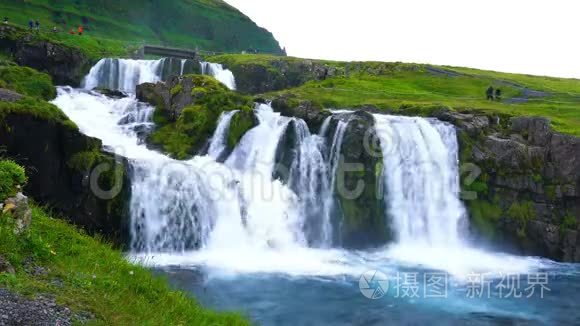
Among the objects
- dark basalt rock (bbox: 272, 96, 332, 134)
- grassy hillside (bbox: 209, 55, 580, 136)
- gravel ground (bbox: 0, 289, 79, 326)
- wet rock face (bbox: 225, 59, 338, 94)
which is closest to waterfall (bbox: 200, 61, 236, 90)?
wet rock face (bbox: 225, 59, 338, 94)

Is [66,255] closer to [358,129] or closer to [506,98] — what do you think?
[358,129]

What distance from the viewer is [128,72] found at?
178 ft

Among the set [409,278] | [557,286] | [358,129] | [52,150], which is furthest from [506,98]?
[52,150]

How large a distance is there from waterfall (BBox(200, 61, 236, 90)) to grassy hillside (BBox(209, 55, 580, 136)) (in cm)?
298

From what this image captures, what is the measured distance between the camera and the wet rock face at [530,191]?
31172 mm

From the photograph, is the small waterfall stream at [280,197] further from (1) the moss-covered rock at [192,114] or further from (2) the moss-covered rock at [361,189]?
(1) the moss-covered rock at [192,114]

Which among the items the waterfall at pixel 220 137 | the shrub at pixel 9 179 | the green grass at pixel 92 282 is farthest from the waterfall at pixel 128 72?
the green grass at pixel 92 282

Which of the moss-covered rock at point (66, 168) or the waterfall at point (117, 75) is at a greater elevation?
the waterfall at point (117, 75)

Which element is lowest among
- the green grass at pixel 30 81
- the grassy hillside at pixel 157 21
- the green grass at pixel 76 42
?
the green grass at pixel 30 81

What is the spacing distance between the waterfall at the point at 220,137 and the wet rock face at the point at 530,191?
15.2 metres

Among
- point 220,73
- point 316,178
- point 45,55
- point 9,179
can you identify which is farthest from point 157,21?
point 9,179

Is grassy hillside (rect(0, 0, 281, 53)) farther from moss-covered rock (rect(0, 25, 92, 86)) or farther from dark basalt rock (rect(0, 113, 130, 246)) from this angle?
dark basalt rock (rect(0, 113, 130, 246))

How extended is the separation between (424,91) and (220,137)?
2878 centimetres

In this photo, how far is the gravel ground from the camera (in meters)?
7.79
